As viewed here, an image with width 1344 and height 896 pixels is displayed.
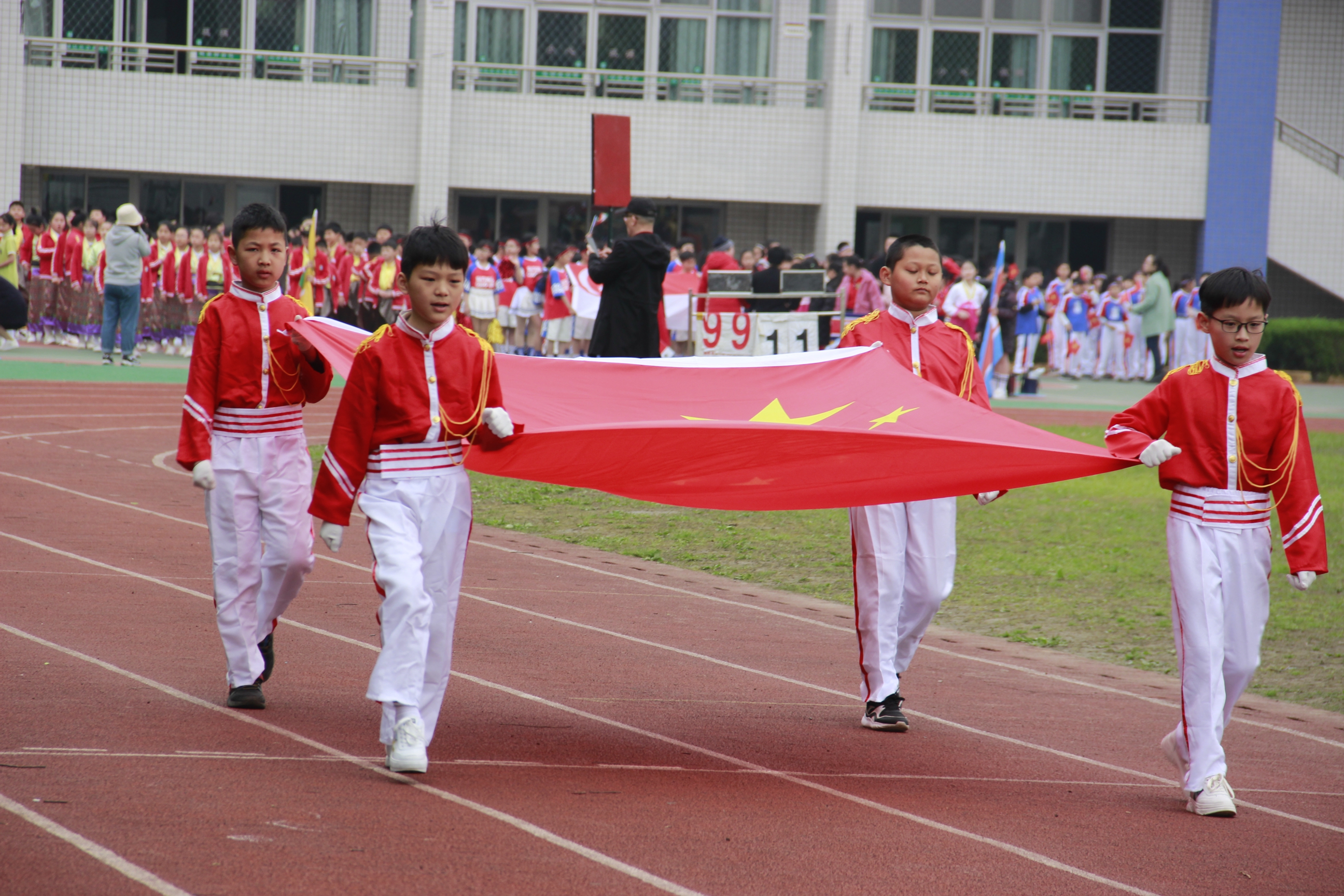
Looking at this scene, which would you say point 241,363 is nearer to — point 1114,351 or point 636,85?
point 1114,351

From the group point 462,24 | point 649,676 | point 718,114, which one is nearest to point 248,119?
point 462,24

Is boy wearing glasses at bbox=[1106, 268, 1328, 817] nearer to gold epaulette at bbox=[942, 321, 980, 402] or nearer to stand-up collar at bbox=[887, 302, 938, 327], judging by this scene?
gold epaulette at bbox=[942, 321, 980, 402]

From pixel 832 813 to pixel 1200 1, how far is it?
2815 cm

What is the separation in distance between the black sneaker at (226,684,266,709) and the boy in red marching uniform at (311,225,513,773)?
0.78 meters

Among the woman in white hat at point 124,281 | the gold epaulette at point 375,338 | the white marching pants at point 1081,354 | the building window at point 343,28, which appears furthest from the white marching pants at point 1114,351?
the gold epaulette at point 375,338

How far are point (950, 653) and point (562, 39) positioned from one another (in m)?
23.6

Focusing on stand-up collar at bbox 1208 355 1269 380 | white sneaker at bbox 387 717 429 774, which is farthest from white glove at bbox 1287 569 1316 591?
white sneaker at bbox 387 717 429 774

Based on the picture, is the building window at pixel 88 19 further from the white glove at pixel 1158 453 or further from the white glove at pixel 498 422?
the white glove at pixel 1158 453

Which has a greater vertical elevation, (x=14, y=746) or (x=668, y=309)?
(x=668, y=309)

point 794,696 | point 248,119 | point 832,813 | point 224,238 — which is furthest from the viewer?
point 248,119

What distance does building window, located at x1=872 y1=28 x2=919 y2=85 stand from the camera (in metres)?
29.8

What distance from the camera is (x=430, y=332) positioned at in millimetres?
4754

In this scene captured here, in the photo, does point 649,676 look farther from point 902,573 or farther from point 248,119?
point 248,119

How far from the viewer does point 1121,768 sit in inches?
207
